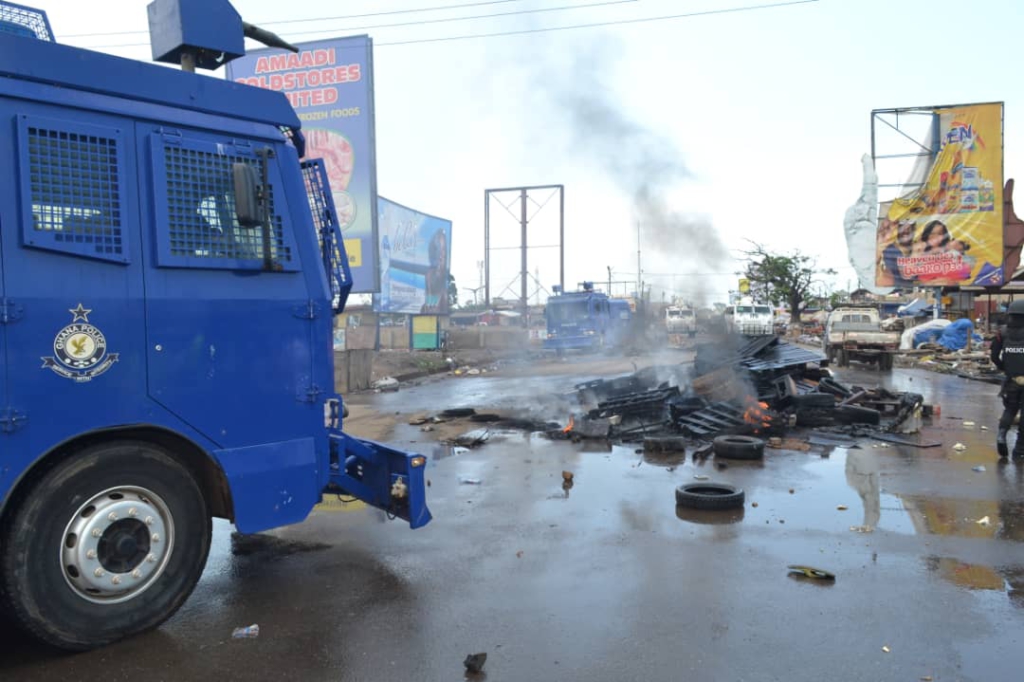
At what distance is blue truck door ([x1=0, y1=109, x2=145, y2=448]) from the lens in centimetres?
343

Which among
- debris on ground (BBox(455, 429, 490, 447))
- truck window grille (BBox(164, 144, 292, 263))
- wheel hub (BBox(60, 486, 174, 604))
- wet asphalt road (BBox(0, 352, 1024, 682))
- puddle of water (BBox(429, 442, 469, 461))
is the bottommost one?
puddle of water (BBox(429, 442, 469, 461))

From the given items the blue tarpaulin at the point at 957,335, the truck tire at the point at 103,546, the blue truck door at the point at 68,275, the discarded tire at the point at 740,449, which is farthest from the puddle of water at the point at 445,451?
the blue tarpaulin at the point at 957,335

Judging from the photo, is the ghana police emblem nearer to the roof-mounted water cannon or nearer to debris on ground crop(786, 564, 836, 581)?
the roof-mounted water cannon

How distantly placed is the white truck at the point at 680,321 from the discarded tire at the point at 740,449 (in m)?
29.5

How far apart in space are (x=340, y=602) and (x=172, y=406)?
1.63 meters

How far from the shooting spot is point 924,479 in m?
7.71

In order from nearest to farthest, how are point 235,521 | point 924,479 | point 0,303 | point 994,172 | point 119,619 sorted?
1. point 0,303
2. point 119,619
3. point 235,521
4. point 924,479
5. point 994,172

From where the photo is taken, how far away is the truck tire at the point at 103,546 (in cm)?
347

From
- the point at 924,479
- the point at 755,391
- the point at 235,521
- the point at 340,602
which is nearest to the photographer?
the point at 235,521

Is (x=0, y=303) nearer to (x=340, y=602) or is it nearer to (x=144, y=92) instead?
(x=144, y=92)

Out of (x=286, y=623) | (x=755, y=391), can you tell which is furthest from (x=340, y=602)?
(x=755, y=391)

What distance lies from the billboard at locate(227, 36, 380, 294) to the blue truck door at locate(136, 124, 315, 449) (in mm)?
17776

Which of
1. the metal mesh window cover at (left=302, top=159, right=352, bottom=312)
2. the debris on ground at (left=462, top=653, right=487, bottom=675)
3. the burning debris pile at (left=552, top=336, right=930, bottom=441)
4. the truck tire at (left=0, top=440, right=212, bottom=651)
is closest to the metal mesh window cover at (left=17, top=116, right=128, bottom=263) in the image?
the truck tire at (left=0, top=440, right=212, bottom=651)

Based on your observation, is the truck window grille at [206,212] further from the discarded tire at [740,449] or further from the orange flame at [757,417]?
the orange flame at [757,417]
